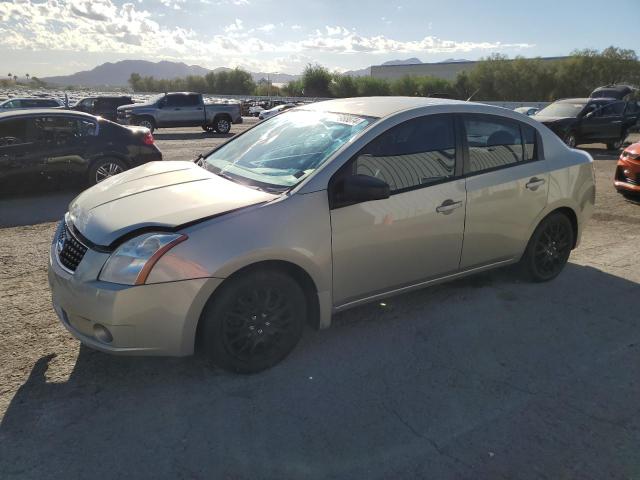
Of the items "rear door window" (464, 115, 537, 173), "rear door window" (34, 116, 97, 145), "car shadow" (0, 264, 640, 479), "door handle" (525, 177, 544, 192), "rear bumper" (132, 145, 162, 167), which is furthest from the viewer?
"rear bumper" (132, 145, 162, 167)

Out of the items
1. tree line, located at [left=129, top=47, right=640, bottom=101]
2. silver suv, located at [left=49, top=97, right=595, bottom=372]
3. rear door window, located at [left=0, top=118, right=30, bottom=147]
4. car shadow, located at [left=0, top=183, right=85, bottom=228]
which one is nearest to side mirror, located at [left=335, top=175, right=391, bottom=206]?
silver suv, located at [left=49, top=97, right=595, bottom=372]

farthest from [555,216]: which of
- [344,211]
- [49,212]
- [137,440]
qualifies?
[49,212]

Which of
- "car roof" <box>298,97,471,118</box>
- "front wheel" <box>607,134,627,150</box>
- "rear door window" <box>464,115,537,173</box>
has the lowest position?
"front wheel" <box>607,134,627,150</box>

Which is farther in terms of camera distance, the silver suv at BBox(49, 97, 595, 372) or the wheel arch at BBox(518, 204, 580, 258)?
the wheel arch at BBox(518, 204, 580, 258)

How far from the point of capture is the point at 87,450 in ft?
8.13

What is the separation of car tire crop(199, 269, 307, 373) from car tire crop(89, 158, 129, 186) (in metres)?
6.12

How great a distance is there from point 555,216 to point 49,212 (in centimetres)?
648

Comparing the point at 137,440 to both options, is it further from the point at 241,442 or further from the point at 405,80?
the point at 405,80

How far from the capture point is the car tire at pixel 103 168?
8164 millimetres

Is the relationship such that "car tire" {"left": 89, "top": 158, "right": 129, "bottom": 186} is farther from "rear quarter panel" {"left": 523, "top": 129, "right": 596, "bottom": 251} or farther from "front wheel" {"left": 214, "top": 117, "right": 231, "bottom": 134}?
"front wheel" {"left": 214, "top": 117, "right": 231, "bottom": 134}

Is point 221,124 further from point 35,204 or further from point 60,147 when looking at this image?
point 35,204

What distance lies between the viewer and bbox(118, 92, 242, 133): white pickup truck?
21266 mm

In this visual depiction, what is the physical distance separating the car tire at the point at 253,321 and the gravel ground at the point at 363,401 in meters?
0.14

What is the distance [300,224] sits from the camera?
3090mm
